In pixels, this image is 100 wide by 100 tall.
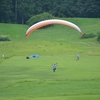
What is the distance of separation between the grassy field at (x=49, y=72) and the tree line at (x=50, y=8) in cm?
2485

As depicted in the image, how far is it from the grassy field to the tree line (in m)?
24.9

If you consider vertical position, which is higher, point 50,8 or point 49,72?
point 50,8

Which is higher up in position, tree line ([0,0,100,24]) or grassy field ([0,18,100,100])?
tree line ([0,0,100,24])

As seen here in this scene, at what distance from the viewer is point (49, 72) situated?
110ft

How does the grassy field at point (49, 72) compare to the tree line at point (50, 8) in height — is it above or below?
below

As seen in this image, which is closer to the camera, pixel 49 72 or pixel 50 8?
pixel 49 72

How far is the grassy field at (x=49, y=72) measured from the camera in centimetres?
2504

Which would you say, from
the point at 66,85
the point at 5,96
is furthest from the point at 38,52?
the point at 5,96

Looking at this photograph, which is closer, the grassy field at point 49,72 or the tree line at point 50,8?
the grassy field at point 49,72

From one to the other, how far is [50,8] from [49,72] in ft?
192

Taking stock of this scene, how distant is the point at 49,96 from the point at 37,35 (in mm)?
46225

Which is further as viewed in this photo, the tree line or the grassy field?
the tree line

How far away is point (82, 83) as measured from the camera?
28.4 metres

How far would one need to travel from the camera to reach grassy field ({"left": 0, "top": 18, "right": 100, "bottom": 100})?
2504 cm
